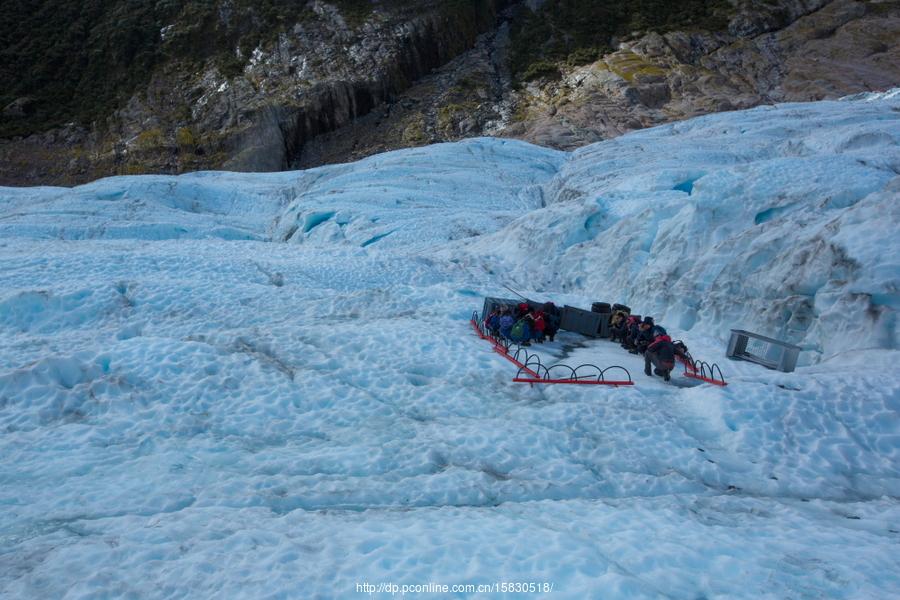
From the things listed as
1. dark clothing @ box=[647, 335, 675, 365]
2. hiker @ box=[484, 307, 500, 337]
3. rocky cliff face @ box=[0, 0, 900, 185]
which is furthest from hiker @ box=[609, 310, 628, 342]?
rocky cliff face @ box=[0, 0, 900, 185]

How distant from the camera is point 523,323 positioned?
9883mm

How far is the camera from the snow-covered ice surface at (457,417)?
4.65 m

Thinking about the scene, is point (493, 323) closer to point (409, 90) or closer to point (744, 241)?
point (744, 241)

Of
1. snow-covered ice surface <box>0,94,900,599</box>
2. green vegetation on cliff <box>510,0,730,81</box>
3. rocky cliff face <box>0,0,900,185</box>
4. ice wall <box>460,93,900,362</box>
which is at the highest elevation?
green vegetation on cliff <box>510,0,730,81</box>

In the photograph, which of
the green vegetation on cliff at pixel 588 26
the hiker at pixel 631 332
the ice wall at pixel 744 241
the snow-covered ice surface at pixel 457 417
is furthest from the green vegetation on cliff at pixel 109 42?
the hiker at pixel 631 332

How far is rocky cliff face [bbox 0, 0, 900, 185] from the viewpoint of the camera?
3694 centimetres

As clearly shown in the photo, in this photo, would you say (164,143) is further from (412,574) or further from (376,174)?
(412,574)

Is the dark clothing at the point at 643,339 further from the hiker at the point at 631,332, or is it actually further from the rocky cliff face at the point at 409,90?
the rocky cliff face at the point at 409,90

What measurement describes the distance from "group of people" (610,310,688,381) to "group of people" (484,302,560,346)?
1086 mm

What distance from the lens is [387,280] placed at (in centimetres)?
1372

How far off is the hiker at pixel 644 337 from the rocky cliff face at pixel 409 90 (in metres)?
25.4

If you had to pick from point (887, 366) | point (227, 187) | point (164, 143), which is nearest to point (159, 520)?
point (887, 366)

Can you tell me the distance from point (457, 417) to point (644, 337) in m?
3.97

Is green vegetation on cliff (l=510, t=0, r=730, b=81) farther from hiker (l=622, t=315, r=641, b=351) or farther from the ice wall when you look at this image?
hiker (l=622, t=315, r=641, b=351)
